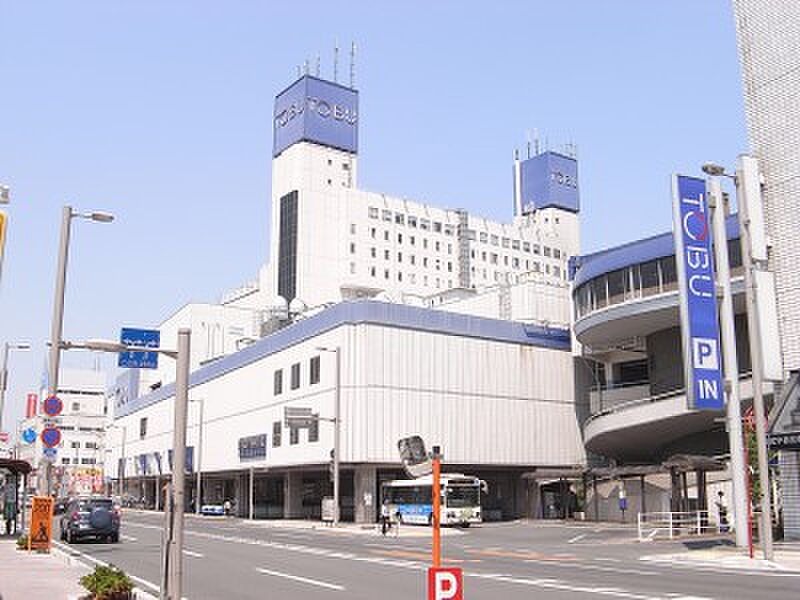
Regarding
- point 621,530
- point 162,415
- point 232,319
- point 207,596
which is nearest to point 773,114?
point 621,530

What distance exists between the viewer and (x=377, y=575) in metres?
21.2

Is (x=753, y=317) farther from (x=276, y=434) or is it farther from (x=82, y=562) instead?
(x=276, y=434)

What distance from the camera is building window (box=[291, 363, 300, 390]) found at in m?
64.4

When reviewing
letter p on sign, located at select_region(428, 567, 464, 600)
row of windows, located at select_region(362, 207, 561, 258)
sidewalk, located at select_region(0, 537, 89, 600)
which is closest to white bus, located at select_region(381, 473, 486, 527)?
sidewalk, located at select_region(0, 537, 89, 600)

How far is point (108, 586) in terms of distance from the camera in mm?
13500

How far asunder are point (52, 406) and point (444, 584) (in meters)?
16.9

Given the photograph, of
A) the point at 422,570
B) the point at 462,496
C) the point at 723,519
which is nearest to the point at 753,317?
the point at 422,570

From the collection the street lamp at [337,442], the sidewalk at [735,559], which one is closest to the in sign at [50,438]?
the sidewalk at [735,559]

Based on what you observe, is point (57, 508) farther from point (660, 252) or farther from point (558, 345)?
point (660, 252)

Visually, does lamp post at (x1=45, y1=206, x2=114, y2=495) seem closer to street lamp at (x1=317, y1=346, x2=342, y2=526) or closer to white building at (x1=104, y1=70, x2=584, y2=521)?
street lamp at (x1=317, y1=346, x2=342, y2=526)

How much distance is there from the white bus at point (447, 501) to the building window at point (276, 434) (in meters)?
14.7

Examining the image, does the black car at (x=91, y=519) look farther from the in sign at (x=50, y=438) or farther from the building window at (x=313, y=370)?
the building window at (x=313, y=370)

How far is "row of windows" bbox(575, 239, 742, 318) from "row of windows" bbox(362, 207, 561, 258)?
75987 millimetres

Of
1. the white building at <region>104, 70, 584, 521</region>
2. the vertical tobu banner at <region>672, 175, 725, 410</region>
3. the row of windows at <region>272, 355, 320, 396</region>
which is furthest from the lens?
the row of windows at <region>272, 355, 320, 396</region>
